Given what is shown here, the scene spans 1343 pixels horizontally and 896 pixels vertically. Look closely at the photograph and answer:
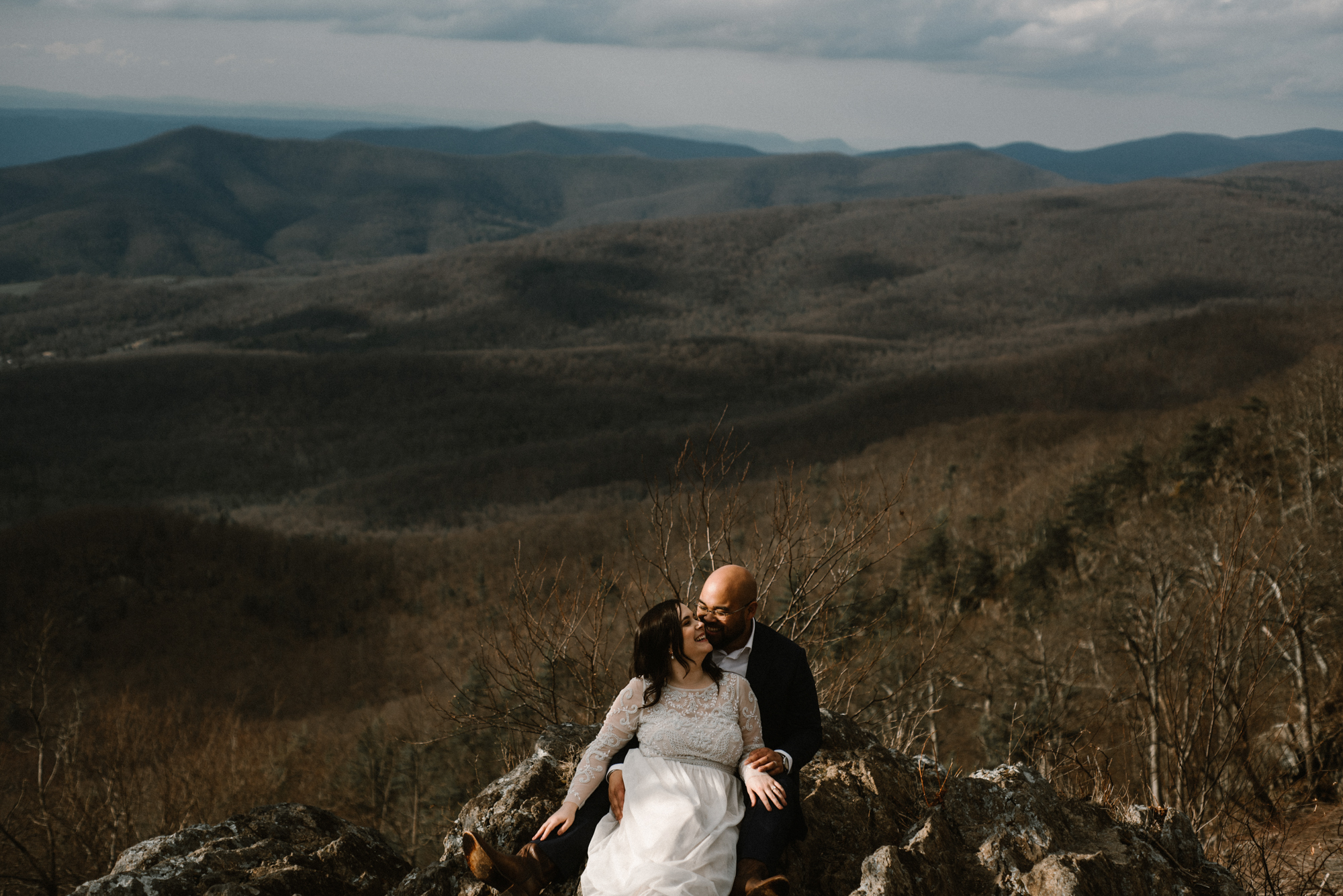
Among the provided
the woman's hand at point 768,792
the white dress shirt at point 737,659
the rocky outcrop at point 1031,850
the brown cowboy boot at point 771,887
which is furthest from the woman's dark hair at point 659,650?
the rocky outcrop at point 1031,850

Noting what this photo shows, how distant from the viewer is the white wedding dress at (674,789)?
15.6 feet

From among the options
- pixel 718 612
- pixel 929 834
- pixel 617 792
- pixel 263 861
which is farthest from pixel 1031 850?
pixel 263 861

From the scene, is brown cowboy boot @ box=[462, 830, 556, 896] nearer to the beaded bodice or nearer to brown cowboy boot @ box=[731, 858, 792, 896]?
the beaded bodice

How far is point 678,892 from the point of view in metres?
4.63

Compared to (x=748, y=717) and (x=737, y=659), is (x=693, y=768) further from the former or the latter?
(x=737, y=659)

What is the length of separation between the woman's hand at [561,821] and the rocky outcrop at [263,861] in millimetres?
2155

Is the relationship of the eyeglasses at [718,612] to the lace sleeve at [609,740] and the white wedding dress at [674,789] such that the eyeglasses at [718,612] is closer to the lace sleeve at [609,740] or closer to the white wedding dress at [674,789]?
the white wedding dress at [674,789]

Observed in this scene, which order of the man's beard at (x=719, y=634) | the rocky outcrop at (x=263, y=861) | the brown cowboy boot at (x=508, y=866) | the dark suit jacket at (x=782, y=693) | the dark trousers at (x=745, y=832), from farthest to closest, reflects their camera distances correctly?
the rocky outcrop at (x=263, y=861), the dark suit jacket at (x=782, y=693), the man's beard at (x=719, y=634), the brown cowboy boot at (x=508, y=866), the dark trousers at (x=745, y=832)

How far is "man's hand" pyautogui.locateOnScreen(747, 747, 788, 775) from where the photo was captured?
5109mm

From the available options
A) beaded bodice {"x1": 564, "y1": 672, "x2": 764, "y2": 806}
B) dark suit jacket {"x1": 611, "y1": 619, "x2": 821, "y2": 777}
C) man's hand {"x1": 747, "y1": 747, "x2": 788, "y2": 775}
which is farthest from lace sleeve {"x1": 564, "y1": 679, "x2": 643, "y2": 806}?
man's hand {"x1": 747, "y1": 747, "x2": 788, "y2": 775}

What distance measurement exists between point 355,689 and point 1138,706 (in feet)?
180

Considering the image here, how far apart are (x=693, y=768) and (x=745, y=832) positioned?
1.54 feet

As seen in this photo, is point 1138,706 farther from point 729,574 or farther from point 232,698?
point 232,698

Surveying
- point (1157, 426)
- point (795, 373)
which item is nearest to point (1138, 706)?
point (1157, 426)
